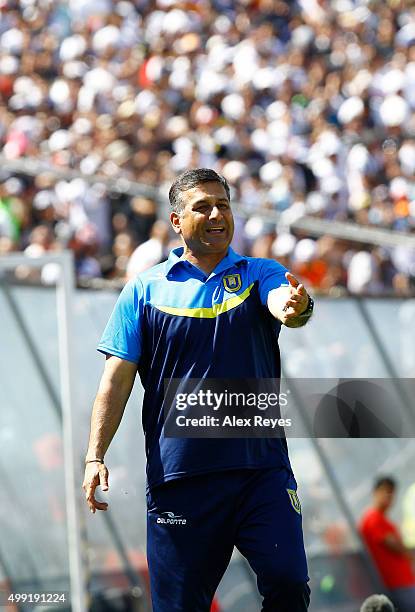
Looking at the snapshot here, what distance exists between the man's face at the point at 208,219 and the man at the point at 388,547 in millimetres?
3785

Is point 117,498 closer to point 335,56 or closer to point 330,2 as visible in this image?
point 335,56

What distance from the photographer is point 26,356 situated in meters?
8.33

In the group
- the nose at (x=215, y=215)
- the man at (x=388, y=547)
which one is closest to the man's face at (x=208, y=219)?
the nose at (x=215, y=215)

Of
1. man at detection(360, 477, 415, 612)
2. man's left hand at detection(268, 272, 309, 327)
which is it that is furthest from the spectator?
man's left hand at detection(268, 272, 309, 327)

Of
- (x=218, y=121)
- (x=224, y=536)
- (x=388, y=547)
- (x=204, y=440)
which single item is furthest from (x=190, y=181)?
(x=218, y=121)

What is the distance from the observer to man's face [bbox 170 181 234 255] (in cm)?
483

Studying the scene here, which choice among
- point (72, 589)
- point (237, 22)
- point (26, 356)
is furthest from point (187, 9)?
point (72, 589)

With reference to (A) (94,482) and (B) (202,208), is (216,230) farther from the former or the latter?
(A) (94,482)

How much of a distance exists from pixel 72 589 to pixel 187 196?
3.49m

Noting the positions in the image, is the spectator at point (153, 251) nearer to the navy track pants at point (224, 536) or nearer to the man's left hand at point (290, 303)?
the navy track pants at point (224, 536)

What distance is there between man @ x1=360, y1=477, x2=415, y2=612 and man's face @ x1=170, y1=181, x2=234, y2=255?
3785 millimetres

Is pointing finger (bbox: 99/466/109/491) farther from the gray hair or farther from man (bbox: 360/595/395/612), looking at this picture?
man (bbox: 360/595/395/612)

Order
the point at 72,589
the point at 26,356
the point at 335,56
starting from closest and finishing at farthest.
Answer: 1. the point at 72,589
2. the point at 26,356
3. the point at 335,56

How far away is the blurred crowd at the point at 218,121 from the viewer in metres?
10.8
